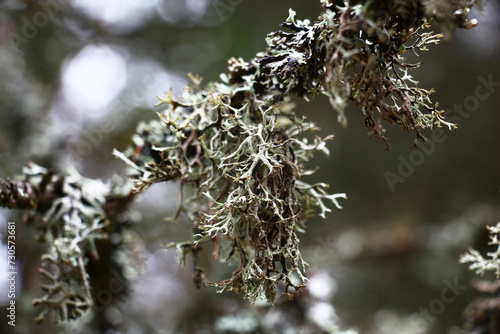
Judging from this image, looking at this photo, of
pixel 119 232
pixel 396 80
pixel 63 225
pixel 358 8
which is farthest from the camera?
pixel 119 232

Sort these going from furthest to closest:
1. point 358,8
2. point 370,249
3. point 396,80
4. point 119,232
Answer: point 370,249
point 119,232
point 396,80
point 358,8

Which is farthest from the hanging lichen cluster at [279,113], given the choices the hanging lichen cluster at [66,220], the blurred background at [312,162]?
the blurred background at [312,162]

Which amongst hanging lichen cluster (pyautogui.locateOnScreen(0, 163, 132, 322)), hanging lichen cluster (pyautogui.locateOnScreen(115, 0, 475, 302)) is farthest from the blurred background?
hanging lichen cluster (pyautogui.locateOnScreen(115, 0, 475, 302))

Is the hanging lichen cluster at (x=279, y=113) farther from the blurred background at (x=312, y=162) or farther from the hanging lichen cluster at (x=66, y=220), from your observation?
the blurred background at (x=312, y=162)

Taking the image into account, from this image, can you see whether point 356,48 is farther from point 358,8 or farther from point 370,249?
point 370,249

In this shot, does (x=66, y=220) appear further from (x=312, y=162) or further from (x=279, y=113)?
(x=312, y=162)

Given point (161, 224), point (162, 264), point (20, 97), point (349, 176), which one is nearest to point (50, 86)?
point (20, 97)
